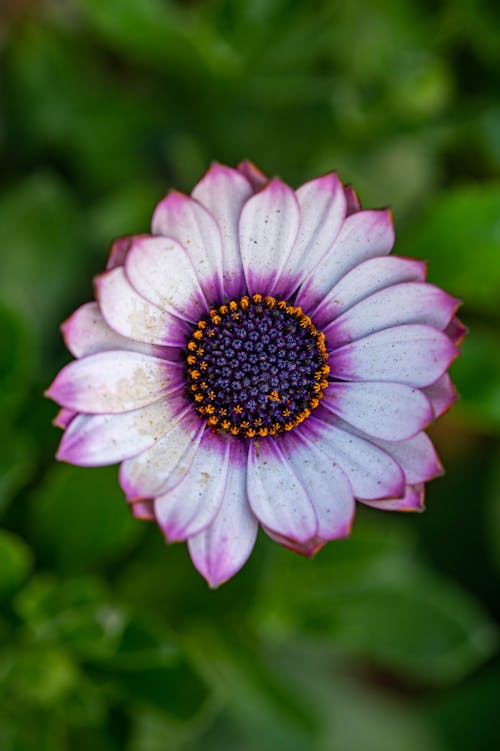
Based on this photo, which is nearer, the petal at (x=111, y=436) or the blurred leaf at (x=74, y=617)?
the petal at (x=111, y=436)

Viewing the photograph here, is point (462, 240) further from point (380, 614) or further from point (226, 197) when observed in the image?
point (380, 614)

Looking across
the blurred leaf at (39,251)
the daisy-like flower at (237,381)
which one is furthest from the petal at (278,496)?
the blurred leaf at (39,251)

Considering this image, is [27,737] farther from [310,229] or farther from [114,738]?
[310,229]

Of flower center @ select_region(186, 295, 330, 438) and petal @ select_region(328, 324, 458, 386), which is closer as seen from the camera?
petal @ select_region(328, 324, 458, 386)

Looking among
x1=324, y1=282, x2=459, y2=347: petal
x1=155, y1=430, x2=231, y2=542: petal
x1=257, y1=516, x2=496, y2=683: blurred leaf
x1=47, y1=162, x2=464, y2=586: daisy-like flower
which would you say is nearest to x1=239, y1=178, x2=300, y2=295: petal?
x1=47, y1=162, x2=464, y2=586: daisy-like flower

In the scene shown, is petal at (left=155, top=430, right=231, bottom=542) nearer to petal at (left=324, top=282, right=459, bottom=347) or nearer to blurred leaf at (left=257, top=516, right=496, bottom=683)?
petal at (left=324, top=282, right=459, bottom=347)

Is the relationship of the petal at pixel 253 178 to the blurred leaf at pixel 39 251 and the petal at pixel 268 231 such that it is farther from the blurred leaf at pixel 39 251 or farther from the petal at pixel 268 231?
the blurred leaf at pixel 39 251

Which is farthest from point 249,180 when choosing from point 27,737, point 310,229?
point 27,737
